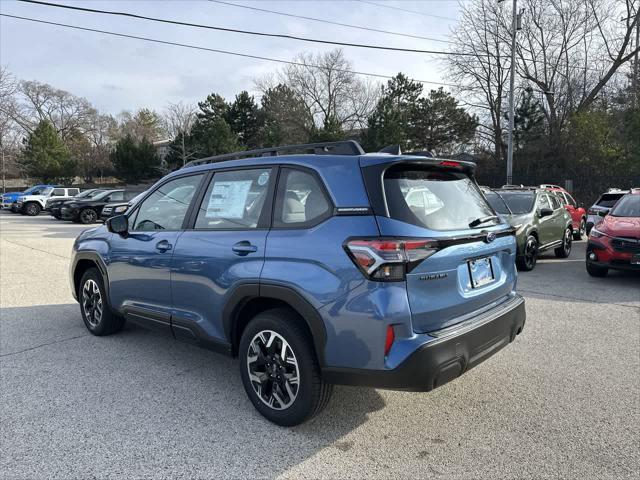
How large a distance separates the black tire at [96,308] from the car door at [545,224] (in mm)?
8227

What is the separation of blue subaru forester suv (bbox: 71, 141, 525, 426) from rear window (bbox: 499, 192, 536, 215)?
21.4 feet

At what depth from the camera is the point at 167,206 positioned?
4.18 metres

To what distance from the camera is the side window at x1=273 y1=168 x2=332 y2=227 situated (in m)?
2.96

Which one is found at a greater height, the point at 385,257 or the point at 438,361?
the point at 385,257

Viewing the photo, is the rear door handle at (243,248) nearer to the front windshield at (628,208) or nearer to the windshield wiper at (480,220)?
the windshield wiper at (480,220)

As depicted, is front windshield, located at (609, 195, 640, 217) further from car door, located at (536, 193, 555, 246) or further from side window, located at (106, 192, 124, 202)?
side window, located at (106, 192, 124, 202)

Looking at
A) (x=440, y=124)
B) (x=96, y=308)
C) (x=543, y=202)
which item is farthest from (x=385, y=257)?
(x=440, y=124)

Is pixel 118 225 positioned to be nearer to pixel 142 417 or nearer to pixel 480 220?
pixel 142 417

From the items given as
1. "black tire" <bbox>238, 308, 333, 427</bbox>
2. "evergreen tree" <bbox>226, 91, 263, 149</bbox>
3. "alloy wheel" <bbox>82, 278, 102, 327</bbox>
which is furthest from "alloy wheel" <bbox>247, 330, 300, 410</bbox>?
"evergreen tree" <bbox>226, 91, 263, 149</bbox>

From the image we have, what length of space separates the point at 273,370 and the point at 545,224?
28.4 feet

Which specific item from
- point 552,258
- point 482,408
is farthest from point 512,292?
point 552,258

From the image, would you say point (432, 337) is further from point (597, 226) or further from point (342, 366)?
point (597, 226)

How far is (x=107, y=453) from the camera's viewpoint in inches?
111

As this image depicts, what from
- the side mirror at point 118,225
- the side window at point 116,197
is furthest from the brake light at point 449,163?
the side window at point 116,197
